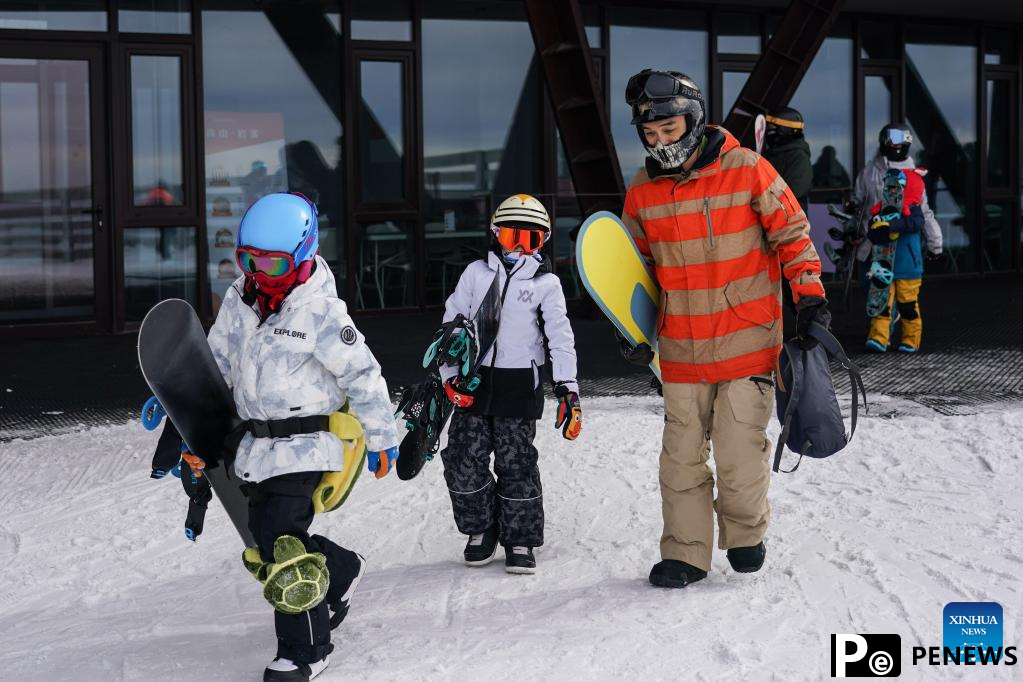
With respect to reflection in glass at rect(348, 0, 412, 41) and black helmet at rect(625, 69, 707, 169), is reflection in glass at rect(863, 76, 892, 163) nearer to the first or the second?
reflection in glass at rect(348, 0, 412, 41)

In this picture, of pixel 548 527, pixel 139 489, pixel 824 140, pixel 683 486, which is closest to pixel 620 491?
pixel 548 527

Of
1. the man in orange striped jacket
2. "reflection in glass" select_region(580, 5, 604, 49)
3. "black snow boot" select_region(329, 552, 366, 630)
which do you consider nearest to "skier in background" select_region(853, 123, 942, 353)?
"reflection in glass" select_region(580, 5, 604, 49)

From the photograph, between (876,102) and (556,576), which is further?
(876,102)

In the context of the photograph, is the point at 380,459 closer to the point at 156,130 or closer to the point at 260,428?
the point at 260,428

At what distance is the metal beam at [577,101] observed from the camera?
39.7ft

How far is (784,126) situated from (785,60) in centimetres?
433

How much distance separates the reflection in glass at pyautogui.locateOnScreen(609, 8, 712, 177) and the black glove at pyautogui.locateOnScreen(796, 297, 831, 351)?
9.84 metres

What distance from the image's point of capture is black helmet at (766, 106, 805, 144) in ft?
29.6

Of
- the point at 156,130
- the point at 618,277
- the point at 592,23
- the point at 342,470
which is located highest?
the point at 592,23

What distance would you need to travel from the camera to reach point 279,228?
3904 millimetres

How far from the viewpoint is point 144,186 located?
40.1 ft

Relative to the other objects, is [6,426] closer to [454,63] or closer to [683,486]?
[683,486]

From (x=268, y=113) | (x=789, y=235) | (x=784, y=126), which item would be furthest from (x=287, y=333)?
(x=268, y=113)

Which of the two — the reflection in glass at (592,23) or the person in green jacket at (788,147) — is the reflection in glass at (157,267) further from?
the person in green jacket at (788,147)
